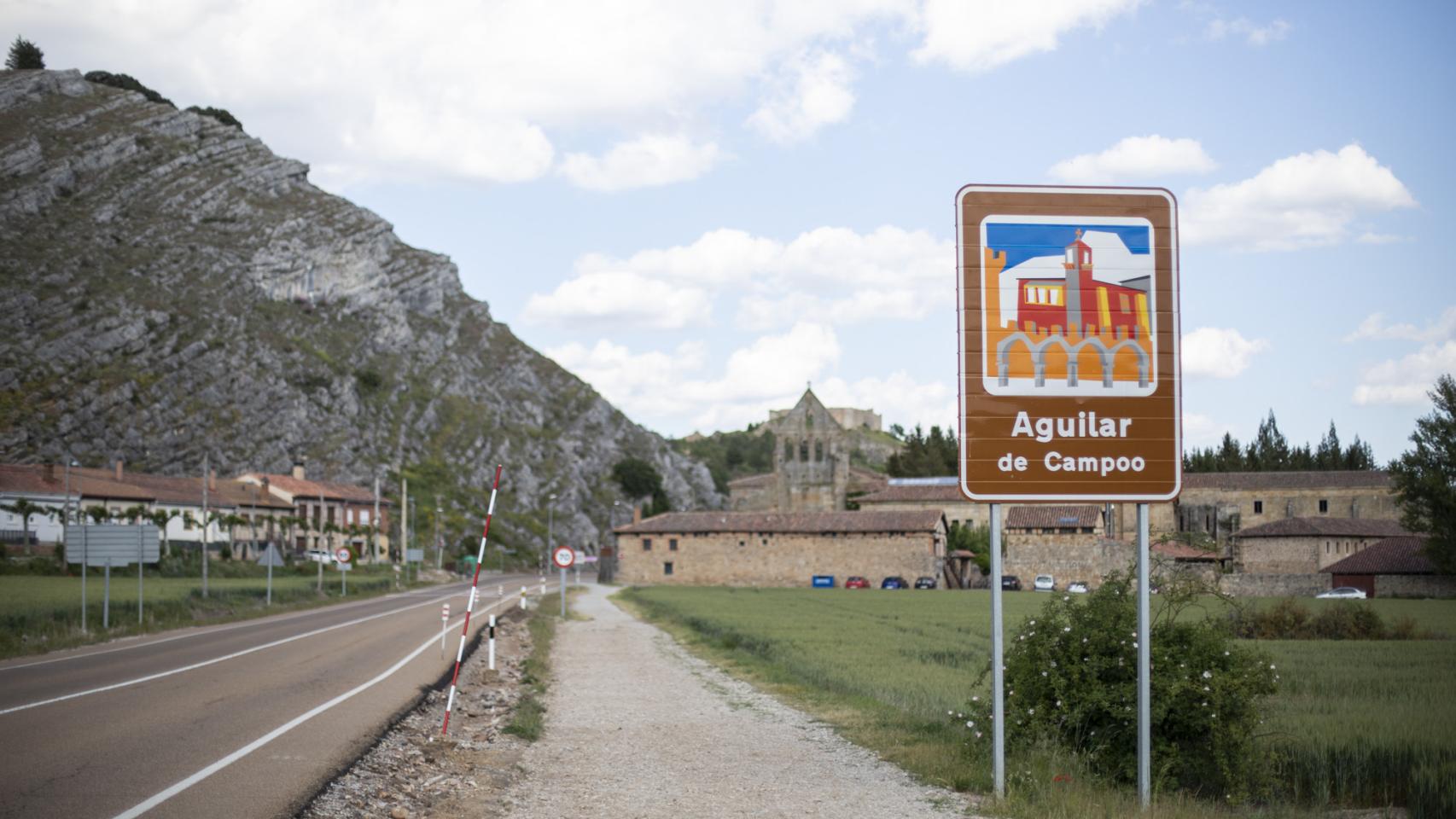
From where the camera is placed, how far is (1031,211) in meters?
10.4

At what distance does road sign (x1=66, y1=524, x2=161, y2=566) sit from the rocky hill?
78.4 meters

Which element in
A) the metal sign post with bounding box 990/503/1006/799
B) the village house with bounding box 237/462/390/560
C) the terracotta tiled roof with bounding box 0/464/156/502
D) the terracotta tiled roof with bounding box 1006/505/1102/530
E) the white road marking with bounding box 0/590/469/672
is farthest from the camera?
the village house with bounding box 237/462/390/560

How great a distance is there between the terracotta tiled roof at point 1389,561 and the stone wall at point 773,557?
26730 mm

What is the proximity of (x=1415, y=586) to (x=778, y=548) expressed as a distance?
41.6m

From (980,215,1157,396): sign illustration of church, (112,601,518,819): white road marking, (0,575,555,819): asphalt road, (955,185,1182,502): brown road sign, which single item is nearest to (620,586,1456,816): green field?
(955,185,1182,502): brown road sign

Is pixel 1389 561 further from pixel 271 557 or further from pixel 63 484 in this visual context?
pixel 63 484

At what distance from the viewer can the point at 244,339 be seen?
130500mm

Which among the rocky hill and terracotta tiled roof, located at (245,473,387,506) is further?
the rocky hill

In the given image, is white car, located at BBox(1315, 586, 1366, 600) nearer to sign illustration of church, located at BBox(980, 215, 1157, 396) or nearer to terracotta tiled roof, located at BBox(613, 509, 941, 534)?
terracotta tiled roof, located at BBox(613, 509, 941, 534)

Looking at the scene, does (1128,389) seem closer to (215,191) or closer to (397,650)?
(397,650)

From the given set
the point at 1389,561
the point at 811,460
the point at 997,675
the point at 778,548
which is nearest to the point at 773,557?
the point at 778,548

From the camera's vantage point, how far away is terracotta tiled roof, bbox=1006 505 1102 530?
7725 cm

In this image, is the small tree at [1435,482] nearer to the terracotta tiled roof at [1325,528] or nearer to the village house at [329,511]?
the terracotta tiled roof at [1325,528]

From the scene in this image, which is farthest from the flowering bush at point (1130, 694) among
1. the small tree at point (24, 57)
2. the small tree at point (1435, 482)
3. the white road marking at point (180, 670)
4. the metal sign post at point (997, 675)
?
the small tree at point (24, 57)
